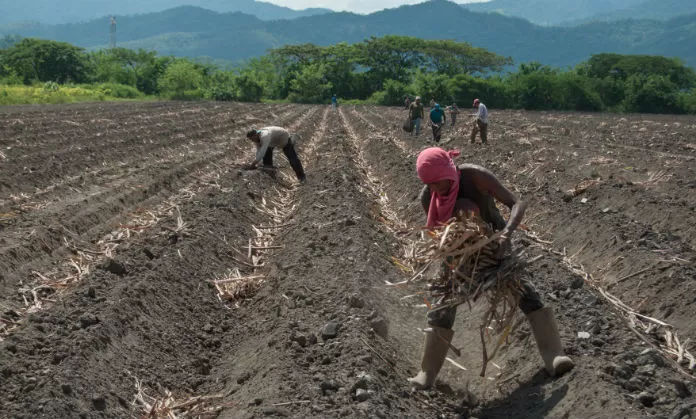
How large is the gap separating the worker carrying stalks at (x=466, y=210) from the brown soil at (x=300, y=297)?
0.20 m

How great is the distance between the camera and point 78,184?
1227 cm

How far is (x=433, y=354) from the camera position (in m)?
4.98

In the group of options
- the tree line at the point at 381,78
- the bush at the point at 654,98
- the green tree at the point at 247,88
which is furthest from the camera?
the green tree at the point at 247,88

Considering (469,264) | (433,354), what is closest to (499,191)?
(469,264)

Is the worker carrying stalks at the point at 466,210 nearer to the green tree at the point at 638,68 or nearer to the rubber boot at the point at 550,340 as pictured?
the rubber boot at the point at 550,340

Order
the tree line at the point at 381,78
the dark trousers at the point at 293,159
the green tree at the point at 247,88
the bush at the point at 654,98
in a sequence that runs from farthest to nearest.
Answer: the green tree at the point at 247,88, the tree line at the point at 381,78, the bush at the point at 654,98, the dark trousers at the point at 293,159

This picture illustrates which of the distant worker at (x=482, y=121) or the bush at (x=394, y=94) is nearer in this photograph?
the distant worker at (x=482, y=121)

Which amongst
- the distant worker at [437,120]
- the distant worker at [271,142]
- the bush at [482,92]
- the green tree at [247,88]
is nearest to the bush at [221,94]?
the green tree at [247,88]

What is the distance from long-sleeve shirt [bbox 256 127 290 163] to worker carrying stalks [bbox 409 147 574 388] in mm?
8223

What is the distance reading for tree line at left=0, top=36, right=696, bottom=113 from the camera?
5944cm

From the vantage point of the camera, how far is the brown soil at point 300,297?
4.77 metres

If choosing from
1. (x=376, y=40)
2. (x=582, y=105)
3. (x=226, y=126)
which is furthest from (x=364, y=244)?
(x=376, y=40)

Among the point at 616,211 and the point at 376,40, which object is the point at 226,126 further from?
the point at 376,40

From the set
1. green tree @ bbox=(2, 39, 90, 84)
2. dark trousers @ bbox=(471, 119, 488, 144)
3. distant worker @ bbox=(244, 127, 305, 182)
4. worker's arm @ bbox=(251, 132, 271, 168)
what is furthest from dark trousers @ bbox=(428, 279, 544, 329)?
green tree @ bbox=(2, 39, 90, 84)
